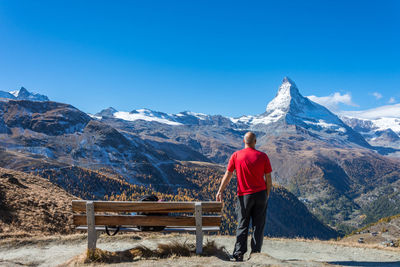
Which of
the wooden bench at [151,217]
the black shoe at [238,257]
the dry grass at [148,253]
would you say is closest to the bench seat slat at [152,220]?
the wooden bench at [151,217]

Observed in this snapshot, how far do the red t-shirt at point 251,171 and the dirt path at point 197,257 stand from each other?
1.90 meters

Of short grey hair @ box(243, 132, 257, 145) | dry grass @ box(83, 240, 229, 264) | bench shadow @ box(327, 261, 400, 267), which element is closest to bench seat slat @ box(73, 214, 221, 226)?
dry grass @ box(83, 240, 229, 264)

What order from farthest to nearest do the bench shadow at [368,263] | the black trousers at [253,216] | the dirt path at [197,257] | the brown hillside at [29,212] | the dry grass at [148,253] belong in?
the brown hillside at [29,212]
the bench shadow at [368,263]
the black trousers at [253,216]
the dry grass at [148,253]
the dirt path at [197,257]

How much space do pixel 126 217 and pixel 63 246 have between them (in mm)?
4544

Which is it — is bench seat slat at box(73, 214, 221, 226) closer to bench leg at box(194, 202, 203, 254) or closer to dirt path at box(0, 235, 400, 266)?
bench leg at box(194, 202, 203, 254)

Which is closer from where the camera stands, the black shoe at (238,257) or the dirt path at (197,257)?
the dirt path at (197,257)

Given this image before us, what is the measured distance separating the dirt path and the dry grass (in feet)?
1.62

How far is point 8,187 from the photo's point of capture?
17125 millimetres

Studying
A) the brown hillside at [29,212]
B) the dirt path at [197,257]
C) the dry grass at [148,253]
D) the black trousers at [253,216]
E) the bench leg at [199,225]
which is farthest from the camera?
the brown hillside at [29,212]

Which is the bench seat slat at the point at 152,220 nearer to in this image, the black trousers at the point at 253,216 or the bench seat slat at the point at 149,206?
the bench seat slat at the point at 149,206

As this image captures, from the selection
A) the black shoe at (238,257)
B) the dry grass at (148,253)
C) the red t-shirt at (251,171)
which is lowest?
the black shoe at (238,257)

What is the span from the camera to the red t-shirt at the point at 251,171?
31.6 feet

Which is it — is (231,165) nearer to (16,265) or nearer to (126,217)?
(126,217)

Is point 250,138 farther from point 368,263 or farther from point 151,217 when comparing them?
point 368,263
